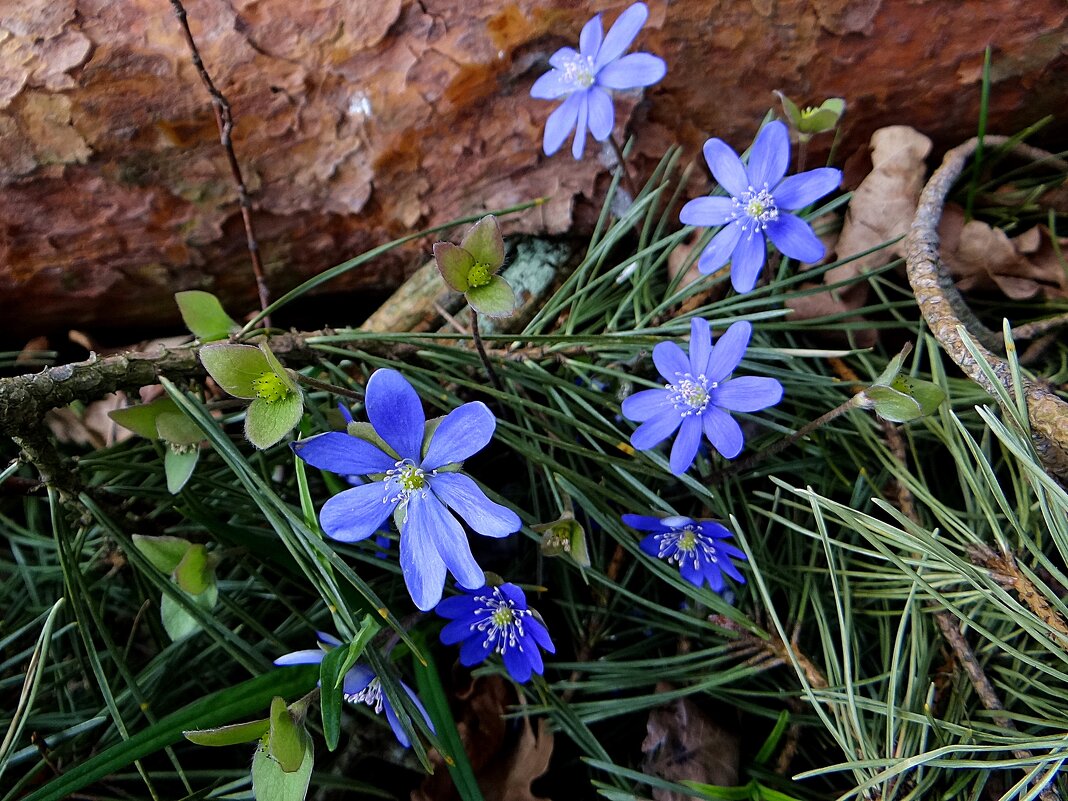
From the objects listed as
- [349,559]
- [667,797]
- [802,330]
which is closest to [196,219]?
[349,559]

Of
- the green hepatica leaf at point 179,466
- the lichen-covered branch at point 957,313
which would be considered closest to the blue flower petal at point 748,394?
the lichen-covered branch at point 957,313

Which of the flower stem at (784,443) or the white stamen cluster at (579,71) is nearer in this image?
the flower stem at (784,443)

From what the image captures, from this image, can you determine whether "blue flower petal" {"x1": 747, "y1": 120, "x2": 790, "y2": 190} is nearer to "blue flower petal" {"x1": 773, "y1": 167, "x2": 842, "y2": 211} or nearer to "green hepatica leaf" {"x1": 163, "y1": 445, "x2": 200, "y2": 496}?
"blue flower petal" {"x1": 773, "y1": 167, "x2": 842, "y2": 211}

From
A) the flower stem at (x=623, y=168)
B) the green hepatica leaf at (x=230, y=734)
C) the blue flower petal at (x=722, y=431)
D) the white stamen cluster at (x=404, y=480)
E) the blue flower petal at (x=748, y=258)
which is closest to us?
the green hepatica leaf at (x=230, y=734)

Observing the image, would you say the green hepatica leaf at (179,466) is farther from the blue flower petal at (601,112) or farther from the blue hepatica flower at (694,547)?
the blue flower petal at (601,112)

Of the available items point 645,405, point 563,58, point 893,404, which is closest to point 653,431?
point 645,405

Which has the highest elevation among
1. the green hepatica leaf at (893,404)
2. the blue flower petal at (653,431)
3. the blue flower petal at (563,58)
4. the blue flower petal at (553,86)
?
the blue flower petal at (563,58)

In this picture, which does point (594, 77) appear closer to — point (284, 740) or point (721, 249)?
point (721, 249)

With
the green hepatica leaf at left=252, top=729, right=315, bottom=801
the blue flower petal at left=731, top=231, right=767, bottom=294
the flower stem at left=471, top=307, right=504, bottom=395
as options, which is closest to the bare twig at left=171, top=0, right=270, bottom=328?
the flower stem at left=471, top=307, right=504, bottom=395
